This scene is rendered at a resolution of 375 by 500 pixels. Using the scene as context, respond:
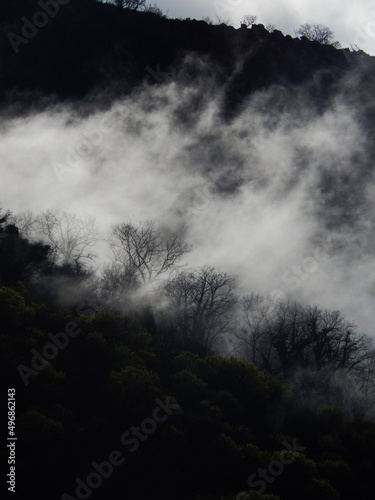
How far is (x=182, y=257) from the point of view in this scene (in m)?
57.7

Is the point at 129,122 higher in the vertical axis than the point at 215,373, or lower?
higher

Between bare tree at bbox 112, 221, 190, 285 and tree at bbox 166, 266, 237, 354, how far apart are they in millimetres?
2330

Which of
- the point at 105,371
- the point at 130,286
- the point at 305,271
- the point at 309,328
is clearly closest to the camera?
the point at 105,371

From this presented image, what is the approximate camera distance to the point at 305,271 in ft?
226

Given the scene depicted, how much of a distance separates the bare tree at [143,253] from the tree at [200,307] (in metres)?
2.33

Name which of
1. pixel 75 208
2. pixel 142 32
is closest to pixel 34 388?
pixel 75 208

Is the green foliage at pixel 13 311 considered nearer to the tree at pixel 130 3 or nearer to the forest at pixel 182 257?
the forest at pixel 182 257

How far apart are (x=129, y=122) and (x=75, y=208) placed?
2831 cm

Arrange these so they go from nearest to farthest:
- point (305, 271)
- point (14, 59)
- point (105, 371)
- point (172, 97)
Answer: point (105, 371)
point (305, 271)
point (14, 59)
point (172, 97)

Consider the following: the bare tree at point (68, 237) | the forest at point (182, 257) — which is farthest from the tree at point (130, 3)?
the bare tree at point (68, 237)

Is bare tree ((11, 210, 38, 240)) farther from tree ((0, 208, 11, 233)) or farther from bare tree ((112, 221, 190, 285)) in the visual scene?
bare tree ((112, 221, 190, 285))

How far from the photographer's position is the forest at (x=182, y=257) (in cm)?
2520

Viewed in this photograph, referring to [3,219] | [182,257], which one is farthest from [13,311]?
[182,257]

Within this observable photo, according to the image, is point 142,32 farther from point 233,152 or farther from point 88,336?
point 88,336
